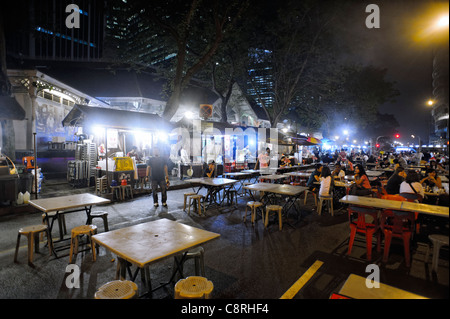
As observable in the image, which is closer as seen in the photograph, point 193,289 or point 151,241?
point 193,289

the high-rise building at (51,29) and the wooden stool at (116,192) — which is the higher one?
the high-rise building at (51,29)

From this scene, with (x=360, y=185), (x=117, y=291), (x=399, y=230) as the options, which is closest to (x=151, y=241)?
(x=117, y=291)

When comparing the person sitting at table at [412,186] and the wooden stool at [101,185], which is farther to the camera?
the wooden stool at [101,185]

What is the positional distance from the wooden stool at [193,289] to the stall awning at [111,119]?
9.02 m

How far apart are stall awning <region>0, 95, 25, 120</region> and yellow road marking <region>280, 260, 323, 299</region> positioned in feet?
32.0

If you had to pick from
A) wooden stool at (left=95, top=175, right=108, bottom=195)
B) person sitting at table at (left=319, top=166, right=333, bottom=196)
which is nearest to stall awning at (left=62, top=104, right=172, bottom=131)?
wooden stool at (left=95, top=175, right=108, bottom=195)

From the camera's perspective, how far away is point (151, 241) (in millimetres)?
3232

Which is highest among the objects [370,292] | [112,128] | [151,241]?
[112,128]

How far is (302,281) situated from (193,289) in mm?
2165

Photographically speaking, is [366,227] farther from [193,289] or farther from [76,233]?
[76,233]

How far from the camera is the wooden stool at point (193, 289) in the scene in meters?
2.50

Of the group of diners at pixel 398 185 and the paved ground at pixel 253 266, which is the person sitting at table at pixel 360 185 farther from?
the paved ground at pixel 253 266

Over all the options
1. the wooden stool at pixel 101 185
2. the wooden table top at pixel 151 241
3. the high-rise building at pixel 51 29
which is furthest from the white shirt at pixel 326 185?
the high-rise building at pixel 51 29

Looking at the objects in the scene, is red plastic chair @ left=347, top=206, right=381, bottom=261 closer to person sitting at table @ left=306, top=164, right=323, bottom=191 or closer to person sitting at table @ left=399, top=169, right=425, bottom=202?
person sitting at table @ left=399, top=169, right=425, bottom=202
